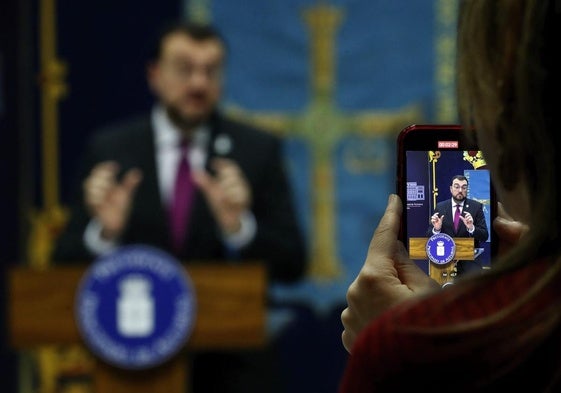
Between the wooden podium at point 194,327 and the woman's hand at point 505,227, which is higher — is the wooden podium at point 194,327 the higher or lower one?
the lower one

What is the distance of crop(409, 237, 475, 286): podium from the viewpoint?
0.83 m

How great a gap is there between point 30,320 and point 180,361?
0.53 metres

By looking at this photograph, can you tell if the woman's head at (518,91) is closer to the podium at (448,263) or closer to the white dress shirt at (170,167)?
the podium at (448,263)

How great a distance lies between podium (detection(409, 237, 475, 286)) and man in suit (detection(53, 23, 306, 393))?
387 centimetres

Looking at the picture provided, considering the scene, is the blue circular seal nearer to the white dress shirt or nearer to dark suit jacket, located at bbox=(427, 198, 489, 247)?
the white dress shirt

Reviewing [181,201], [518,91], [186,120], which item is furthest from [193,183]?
[518,91]

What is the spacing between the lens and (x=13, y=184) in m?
5.69

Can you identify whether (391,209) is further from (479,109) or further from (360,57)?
(360,57)

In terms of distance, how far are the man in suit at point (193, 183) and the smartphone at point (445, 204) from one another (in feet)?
12.7

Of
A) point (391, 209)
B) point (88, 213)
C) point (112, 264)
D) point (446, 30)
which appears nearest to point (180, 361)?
point (112, 264)

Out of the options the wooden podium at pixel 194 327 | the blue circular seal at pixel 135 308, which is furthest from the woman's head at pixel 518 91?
the blue circular seal at pixel 135 308

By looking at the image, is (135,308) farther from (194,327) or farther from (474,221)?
(474,221)

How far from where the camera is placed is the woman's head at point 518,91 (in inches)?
24.9

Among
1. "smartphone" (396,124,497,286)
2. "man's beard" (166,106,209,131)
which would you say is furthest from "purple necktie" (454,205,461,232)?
"man's beard" (166,106,209,131)
